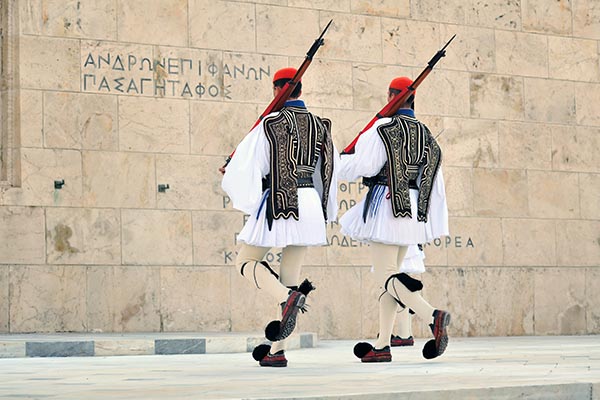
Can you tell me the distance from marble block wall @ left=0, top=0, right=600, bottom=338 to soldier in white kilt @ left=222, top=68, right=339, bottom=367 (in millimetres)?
4230

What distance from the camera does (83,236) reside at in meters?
12.2

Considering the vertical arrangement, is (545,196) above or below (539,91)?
below

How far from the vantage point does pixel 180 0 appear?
42.5ft

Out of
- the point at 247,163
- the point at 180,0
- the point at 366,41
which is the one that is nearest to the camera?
the point at 247,163

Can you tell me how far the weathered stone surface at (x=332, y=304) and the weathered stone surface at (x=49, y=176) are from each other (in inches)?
103

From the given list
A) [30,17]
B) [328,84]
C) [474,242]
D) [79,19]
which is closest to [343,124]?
[328,84]

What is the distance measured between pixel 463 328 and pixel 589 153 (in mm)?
2799

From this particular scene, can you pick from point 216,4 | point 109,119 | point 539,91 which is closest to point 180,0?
point 216,4

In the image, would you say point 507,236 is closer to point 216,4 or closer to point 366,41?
point 366,41

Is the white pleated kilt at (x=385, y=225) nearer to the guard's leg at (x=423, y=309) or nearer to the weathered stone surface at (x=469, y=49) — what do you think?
the guard's leg at (x=423, y=309)

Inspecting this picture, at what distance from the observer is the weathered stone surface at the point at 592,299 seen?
14891mm

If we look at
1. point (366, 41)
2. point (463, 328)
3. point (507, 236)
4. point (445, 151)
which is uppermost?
point (366, 41)

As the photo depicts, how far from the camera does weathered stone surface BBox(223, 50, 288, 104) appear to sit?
1315cm

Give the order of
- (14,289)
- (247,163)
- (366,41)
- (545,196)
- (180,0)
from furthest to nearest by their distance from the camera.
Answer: (545,196)
(366,41)
(180,0)
(14,289)
(247,163)
